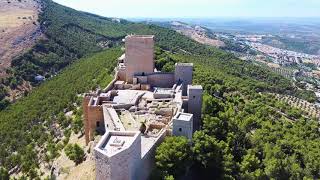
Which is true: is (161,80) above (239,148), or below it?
above

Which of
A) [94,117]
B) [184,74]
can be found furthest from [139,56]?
[94,117]

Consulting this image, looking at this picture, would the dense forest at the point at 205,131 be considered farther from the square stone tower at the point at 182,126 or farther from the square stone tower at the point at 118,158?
the square stone tower at the point at 118,158

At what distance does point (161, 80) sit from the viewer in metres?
41.3

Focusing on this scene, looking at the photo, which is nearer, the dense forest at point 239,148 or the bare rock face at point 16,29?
the dense forest at point 239,148

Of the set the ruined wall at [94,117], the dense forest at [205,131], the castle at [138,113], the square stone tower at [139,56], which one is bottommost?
the dense forest at [205,131]

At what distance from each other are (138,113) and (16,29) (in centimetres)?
8568

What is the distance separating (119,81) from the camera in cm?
4247

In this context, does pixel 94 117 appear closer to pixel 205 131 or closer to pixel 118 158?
pixel 205 131

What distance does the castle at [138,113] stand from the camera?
2031 cm

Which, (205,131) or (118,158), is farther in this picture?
(205,131)

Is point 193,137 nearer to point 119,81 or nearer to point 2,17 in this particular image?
point 119,81

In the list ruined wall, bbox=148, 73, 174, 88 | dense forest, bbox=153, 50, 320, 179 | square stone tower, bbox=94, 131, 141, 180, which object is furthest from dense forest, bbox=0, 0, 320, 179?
ruined wall, bbox=148, 73, 174, 88

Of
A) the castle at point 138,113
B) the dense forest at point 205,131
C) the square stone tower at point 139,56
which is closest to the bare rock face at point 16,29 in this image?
the dense forest at point 205,131

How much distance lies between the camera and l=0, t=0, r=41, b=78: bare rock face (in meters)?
93.0
